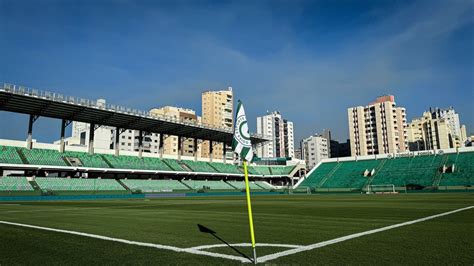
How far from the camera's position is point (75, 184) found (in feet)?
183

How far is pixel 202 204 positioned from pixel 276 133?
159 metres

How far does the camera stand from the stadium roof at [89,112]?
168 ft

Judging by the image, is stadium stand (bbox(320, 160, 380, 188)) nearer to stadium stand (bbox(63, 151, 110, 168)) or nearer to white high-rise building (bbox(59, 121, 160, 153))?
stadium stand (bbox(63, 151, 110, 168))

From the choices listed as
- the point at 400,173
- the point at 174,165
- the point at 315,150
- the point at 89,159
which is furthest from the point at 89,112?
the point at 315,150

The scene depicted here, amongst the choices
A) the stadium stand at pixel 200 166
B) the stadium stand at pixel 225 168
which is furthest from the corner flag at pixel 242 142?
the stadium stand at pixel 225 168

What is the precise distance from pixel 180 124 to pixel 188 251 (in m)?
64.7

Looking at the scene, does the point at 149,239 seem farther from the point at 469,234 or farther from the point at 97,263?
the point at 469,234

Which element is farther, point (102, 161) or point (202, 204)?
point (102, 161)

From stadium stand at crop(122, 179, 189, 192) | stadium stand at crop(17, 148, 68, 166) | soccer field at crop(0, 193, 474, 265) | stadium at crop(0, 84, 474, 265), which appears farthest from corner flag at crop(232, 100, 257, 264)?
stadium stand at crop(122, 179, 189, 192)

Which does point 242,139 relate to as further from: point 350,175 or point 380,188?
point 350,175

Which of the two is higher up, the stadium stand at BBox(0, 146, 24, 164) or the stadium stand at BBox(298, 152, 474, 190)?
the stadium stand at BBox(0, 146, 24, 164)

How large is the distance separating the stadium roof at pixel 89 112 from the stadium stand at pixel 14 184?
39.0ft

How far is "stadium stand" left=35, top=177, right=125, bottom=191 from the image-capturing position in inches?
2083

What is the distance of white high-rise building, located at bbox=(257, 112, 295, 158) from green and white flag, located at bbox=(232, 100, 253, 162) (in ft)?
555
